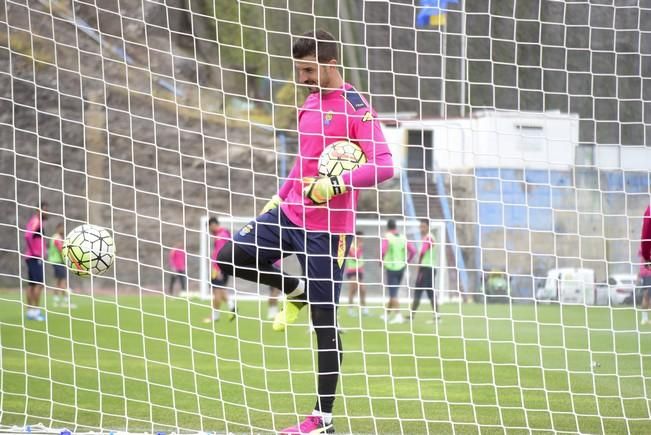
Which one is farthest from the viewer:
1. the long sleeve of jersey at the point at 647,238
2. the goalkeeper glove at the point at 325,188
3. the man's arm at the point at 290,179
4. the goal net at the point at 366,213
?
the long sleeve of jersey at the point at 647,238

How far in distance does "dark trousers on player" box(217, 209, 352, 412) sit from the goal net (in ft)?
1.19

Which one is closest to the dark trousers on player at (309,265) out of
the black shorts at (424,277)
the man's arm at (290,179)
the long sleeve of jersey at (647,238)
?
the man's arm at (290,179)

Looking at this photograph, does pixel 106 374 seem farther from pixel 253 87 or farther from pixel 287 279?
pixel 253 87

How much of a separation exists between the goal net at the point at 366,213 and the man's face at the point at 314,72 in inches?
23.6

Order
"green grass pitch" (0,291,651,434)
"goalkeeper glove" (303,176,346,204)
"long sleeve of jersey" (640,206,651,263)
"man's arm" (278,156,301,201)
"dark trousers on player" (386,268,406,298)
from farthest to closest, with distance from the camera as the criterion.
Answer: "dark trousers on player" (386,268,406,298), "long sleeve of jersey" (640,206,651,263), "green grass pitch" (0,291,651,434), "man's arm" (278,156,301,201), "goalkeeper glove" (303,176,346,204)

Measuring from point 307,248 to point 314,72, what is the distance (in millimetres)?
940

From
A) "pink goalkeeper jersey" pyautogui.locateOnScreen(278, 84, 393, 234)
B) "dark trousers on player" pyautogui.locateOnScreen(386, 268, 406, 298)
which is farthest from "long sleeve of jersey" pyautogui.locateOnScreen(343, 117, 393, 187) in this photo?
"dark trousers on player" pyautogui.locateOnScreen(386, 268, 406, 298)

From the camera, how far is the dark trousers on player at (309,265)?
479 cm

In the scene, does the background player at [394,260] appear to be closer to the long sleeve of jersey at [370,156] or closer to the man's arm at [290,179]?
the man's arm at [290,179]

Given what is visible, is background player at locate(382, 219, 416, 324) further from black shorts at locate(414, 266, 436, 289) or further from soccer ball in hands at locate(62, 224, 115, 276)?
soccer ball in hands at locate(62, 224, 115, 276)

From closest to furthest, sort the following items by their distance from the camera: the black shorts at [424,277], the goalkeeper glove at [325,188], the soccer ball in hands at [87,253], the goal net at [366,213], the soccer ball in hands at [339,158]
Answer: the goalkeeper glove at [325,188] → the soccer ball in hands at [339,158] → the soccer ball in hands at [87,253] → the goal net at [366,213] → the black shorts at [424,277]

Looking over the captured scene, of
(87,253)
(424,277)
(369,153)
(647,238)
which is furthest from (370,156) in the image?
(424,277)

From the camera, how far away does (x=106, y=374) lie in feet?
23.5

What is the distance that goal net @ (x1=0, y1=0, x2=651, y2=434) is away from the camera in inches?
226
